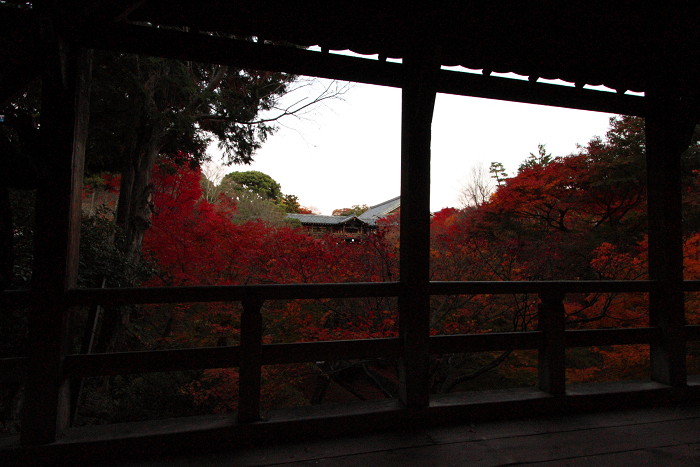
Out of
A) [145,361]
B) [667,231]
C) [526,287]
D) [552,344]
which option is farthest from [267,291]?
[667,231]

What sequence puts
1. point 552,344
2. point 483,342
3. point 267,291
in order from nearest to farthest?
point 267,291, point 483,342, point 552,344

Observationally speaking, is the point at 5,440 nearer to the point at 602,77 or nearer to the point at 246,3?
the point at 246,3

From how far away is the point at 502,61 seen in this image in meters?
2.14

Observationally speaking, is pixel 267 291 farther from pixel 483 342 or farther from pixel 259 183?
pixel 259 183

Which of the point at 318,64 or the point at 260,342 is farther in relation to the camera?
the point at 318,64

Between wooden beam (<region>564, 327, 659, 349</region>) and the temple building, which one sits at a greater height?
the temple building

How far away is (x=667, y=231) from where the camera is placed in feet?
7.77

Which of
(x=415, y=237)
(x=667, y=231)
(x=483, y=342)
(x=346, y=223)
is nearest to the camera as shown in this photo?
(x=415, y=237)

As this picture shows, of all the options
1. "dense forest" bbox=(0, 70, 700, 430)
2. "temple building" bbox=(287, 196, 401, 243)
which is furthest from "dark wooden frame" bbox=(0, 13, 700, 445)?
"temple building" bbox=(287, 196, 401, 243)

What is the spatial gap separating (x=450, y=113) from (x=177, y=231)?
8.22 m

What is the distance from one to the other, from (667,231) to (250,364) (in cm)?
251

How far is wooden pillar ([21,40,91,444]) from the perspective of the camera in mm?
1580

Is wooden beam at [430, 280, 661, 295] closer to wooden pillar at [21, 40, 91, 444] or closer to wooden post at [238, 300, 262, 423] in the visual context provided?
wooden post at [238, 300, 262, 423]

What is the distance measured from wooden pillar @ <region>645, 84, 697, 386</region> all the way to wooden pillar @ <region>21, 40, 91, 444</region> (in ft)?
10.3
